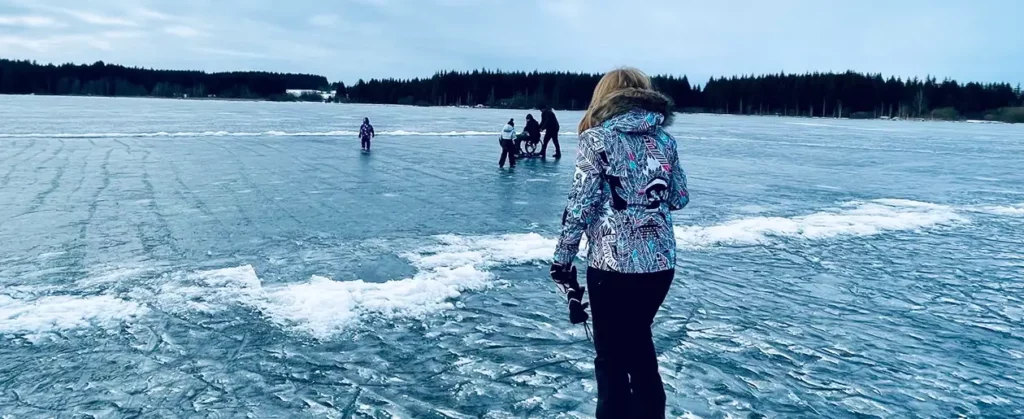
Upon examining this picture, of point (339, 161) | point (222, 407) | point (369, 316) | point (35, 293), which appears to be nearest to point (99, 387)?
point (222, 407)

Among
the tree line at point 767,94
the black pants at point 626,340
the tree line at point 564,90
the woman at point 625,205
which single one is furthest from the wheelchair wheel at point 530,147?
Result: the tree line at point 767,94

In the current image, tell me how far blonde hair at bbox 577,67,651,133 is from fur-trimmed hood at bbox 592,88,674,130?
3 centimetres

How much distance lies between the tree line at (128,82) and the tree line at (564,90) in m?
0.22

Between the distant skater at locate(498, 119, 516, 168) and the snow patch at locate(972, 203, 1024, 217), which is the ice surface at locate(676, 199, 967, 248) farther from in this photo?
the distant skater at locate(498, 119, 516, 168)

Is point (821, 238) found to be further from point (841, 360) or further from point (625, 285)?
point (625, 285)

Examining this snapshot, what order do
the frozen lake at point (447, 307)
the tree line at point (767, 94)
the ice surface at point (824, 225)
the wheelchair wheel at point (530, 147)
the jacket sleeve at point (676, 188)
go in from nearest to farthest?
the jacket sleeve at point (676, 188) → the frozen lake at point (447, 307) → the ice surface at point (824, 225) → the wheelchair wheel at point (530, 147) → the tree line at point (767, 94)

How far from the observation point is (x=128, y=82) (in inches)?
6521

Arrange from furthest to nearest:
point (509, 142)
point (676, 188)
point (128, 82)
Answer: point (128, 82) < point (509, 142) < point (676, 188)

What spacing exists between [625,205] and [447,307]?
2.83m

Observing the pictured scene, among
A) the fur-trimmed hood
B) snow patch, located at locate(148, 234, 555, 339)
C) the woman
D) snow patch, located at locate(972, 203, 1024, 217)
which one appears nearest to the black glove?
the woman

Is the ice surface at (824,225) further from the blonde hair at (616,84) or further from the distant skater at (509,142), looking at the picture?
the distant skater at (509,142)

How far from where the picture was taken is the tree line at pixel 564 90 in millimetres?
110250

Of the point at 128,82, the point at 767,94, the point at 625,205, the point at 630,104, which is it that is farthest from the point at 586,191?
the point at 128,82

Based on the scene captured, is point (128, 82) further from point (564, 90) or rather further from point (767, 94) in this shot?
point (767, 94)
